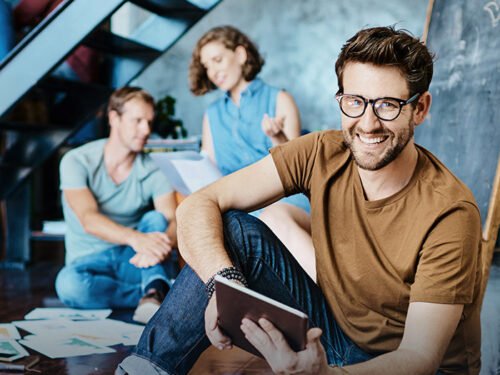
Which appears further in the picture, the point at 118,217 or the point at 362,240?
the point at 118,217

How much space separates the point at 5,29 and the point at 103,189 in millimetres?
937

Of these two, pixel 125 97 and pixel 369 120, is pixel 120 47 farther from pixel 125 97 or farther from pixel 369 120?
pixel 369 120

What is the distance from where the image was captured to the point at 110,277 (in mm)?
2879

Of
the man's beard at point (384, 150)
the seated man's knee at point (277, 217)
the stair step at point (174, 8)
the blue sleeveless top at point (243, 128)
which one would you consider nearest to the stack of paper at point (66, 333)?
the seated man's knee at point (277, 217)

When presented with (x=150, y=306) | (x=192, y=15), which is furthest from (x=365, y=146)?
(x=192, y=15)

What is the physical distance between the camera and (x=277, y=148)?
160cm

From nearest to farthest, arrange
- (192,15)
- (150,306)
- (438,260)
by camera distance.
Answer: (438,260) < (150,306) < (192,15)

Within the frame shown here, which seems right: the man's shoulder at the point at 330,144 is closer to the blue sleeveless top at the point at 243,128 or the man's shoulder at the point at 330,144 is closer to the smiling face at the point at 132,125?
the blue sleeveless top at the point at 243,128

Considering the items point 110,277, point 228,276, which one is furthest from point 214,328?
point 110,277

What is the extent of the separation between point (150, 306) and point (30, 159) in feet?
4.93

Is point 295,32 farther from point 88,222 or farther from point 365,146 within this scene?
point 365,146

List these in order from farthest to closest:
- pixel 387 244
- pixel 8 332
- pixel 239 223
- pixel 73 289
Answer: pixel 73 289, pixel 8 332, pixel 239 223, pixel 387 244

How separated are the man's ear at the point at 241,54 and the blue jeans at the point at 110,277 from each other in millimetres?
758

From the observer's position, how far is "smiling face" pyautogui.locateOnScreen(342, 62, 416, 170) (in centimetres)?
137
